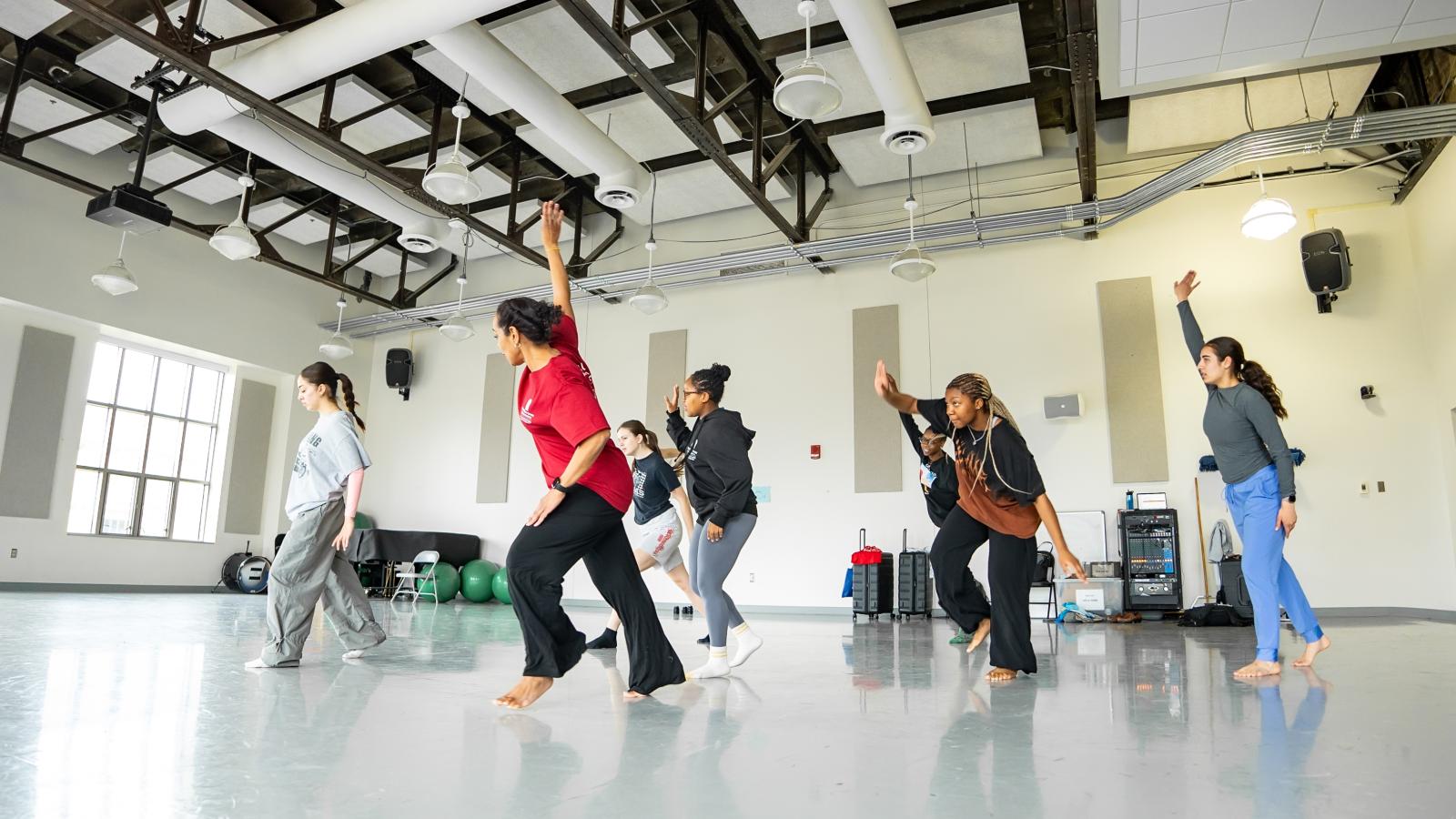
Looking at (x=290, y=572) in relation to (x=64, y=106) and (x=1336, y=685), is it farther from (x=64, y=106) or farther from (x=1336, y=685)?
(x=64, y=106)

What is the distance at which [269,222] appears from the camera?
12625 millimetres

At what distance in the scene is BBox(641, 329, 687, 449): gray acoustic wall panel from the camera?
12.3m

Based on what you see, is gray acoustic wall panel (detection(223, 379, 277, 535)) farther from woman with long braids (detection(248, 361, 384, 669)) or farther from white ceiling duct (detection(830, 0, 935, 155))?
white ceiling duct (detection(830, 0, 935, 155))

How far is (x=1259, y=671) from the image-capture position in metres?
3.77

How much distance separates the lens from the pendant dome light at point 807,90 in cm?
570

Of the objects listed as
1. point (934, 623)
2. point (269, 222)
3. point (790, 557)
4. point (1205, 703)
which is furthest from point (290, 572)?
point (269, 222)

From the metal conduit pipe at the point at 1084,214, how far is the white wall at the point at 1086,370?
566 millimetres

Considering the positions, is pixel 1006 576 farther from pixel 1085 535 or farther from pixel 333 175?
pixel 333 175

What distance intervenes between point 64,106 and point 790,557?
9.99 m

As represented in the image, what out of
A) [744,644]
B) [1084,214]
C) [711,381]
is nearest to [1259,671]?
[744,644]

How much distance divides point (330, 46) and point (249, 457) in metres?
8.83

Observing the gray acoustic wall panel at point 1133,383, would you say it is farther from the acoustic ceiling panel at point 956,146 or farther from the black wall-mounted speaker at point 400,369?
the black wall-mounted speaker at point 400,369

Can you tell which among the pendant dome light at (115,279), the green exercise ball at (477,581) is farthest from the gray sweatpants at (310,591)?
the green exercise ball at (477,581)

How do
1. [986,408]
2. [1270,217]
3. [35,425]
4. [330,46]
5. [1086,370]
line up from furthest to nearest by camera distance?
[35,425]
[1086,370]
[1270,217]
[330,46]
[986,408]
